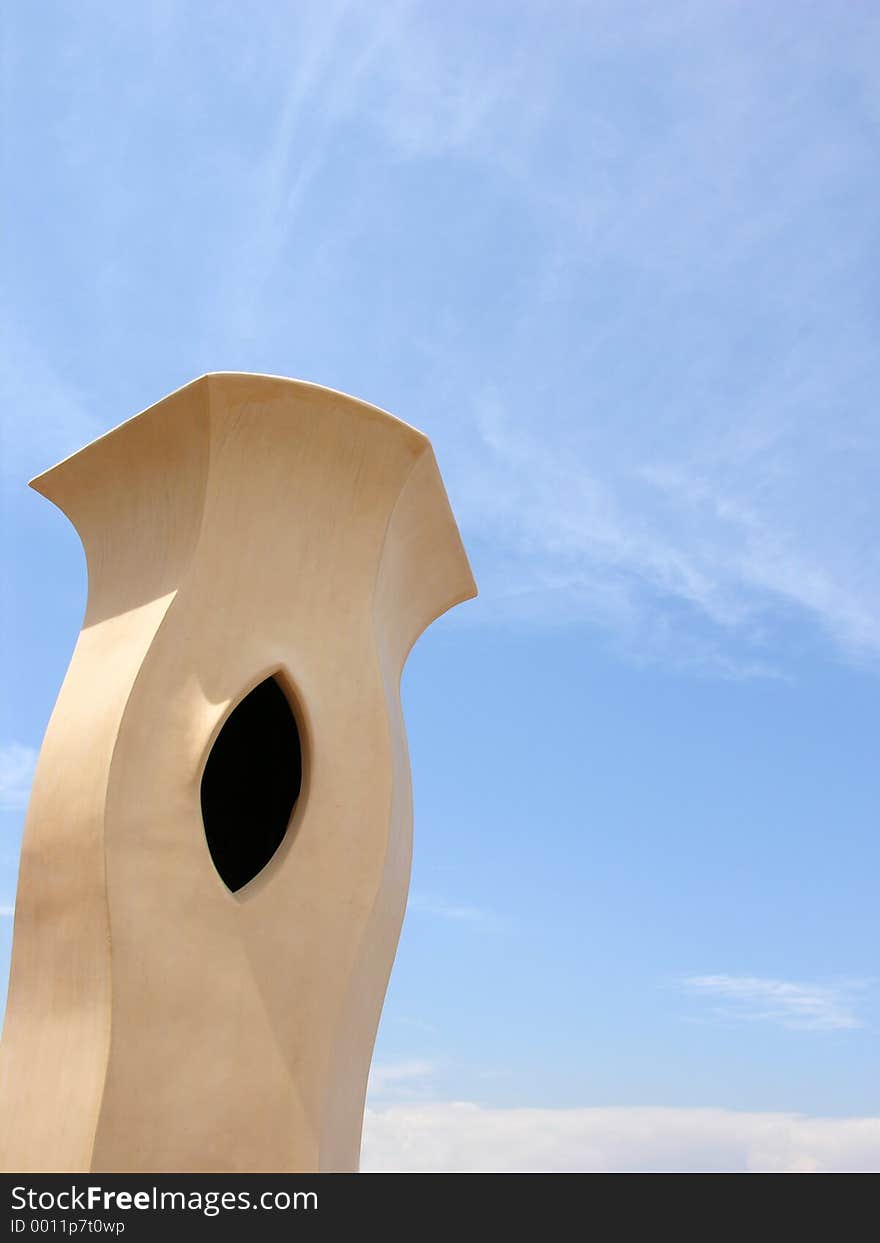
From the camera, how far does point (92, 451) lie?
406 inches

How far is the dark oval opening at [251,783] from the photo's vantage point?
370 inches

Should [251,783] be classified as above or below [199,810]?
above

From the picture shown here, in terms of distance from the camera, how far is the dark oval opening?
9.40 metres

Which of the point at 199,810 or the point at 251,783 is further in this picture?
the point at 251,783

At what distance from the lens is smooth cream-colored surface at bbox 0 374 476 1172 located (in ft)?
27.1

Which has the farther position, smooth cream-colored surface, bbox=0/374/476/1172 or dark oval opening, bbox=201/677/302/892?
dark oval opening, bbox=201/677/302/892

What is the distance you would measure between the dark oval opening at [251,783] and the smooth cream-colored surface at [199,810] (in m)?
0.30

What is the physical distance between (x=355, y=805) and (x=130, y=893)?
5.98 feet

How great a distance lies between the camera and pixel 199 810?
878cm

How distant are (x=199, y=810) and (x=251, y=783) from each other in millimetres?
938

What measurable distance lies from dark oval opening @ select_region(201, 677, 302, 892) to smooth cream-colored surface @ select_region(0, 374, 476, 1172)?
0.30 m
